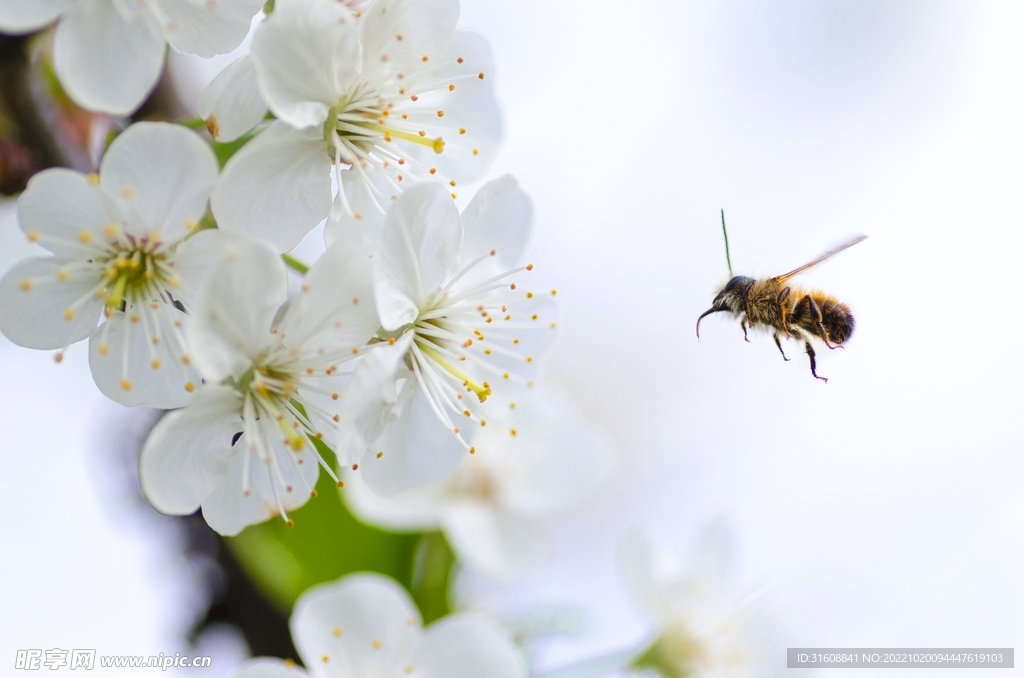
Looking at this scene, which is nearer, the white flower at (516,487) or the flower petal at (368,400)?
the flower petal at (368,400)

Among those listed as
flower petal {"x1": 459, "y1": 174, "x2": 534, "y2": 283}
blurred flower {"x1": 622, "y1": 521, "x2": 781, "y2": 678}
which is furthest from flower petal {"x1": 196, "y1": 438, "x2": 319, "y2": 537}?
blurred flower {"x1": 622, "y1": 521, "x2": 781, "y2": 678}

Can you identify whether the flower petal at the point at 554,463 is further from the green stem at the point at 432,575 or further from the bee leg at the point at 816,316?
the bee leg at the point at 816,316

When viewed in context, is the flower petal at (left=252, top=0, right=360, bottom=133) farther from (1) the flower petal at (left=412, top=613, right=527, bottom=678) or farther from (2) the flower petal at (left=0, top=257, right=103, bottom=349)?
(1) the flower petal at (left=412, top=613, right=527, bottom=678)

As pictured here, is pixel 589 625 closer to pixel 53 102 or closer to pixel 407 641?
pixel 407 641

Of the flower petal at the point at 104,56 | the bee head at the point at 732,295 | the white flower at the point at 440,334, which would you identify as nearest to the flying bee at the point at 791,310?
the bee head at the point at 732,295

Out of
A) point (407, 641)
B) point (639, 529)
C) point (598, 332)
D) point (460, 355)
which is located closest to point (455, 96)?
point (460, 355)

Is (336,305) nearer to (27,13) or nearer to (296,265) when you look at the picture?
(296,265)

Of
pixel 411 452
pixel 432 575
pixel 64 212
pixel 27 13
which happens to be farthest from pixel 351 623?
pixel 27 13
